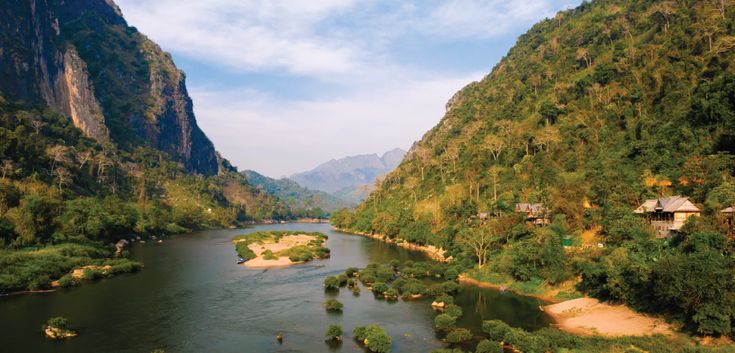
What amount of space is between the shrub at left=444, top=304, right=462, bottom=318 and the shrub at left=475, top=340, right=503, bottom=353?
448 inches

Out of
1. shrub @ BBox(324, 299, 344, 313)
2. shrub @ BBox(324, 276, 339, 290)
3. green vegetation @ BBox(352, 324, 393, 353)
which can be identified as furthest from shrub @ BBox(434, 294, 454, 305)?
shrub @ BBox(324, 276, 339, 290)

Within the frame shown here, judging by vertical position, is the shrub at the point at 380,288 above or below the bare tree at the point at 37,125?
below

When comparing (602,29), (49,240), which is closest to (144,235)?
(49,240)

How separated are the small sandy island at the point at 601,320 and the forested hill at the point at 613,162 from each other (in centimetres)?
178

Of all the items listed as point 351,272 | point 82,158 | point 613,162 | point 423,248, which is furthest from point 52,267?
point 82,158

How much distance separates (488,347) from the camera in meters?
43.0

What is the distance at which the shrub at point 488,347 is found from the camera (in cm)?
4272

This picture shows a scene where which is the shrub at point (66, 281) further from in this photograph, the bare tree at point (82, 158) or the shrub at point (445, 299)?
the bare tree at point (82, 158)

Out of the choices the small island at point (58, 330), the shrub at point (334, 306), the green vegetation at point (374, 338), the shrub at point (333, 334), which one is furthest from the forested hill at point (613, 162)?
the small island at point (58, 330)

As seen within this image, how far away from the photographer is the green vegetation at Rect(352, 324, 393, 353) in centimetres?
4481

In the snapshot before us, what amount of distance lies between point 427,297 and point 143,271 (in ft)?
178

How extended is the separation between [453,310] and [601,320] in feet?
53.0

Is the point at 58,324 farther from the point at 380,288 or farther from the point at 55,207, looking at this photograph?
the point at 55,207

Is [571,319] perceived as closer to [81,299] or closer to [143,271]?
[81,299]
